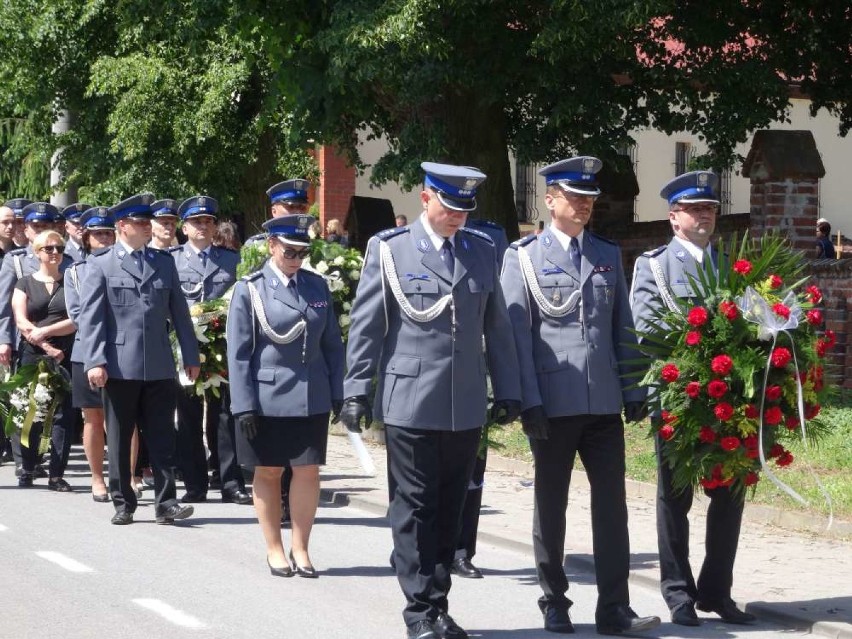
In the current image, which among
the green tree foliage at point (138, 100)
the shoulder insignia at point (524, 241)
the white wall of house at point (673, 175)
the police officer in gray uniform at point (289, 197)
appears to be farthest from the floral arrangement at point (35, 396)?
the white wall of house at point (673, 175)

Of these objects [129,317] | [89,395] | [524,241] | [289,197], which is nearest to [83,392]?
[89,395]

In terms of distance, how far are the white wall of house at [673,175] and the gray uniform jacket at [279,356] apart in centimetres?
2387

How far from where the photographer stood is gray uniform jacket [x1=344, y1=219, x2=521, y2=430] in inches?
273

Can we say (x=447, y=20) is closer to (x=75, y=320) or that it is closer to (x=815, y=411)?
(x=75, y=320)

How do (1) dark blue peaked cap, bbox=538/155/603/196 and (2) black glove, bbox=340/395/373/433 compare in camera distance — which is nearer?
(2) black glove, bbox=340/395/373/433

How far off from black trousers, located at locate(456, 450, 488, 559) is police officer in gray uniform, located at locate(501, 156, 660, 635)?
4.09 feet

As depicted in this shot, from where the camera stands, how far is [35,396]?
40.2 ft

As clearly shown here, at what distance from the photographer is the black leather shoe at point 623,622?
710cm

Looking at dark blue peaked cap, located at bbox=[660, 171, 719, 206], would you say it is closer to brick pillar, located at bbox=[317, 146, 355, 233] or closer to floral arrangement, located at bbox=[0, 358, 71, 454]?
floral arrangement, located at bbox=[0, 358, 71, 454]

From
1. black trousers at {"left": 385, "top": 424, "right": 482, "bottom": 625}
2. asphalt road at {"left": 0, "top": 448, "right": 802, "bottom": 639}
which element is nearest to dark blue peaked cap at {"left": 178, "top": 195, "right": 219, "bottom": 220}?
asphalt road at {"left": 0, "top": 448, "right": 802, "bottom": 639}

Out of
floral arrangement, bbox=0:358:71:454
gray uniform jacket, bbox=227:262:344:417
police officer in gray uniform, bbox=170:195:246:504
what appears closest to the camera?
gray uniform jacket, bbox=227:262:344:417

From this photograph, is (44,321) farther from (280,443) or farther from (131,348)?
(280,443)

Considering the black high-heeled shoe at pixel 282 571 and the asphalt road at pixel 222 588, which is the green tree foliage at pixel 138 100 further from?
the black high-heeled shoe at pixel 282 571

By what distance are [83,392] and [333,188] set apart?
22751 mm
